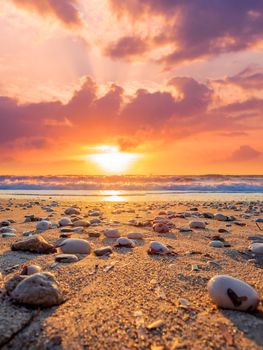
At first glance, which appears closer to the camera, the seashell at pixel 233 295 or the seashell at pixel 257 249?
the seashell at pixel 233 295

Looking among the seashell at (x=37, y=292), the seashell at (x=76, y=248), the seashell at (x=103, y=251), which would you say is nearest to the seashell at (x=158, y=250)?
the seashell at (x=103, y=251)

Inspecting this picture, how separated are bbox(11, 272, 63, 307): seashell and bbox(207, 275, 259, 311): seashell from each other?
0.98 metres

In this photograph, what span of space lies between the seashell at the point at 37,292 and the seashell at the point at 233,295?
0.98 meters

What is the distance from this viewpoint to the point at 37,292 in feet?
6.40

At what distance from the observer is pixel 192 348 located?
156 cm

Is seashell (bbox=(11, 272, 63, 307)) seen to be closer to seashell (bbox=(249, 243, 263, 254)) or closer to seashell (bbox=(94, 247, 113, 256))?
seashell (bbox=(94, 247, 113, 256))

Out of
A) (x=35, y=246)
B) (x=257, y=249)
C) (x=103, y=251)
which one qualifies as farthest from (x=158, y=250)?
(x=35, y=246)

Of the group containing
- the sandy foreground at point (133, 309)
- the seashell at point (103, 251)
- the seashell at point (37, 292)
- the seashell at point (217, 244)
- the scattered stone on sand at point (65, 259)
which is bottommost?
the seashell at point (217, 244)

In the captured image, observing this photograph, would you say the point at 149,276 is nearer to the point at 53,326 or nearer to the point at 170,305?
the point at 170,305

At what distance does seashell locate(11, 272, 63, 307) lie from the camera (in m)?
1.92

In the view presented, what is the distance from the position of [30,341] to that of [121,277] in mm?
1067

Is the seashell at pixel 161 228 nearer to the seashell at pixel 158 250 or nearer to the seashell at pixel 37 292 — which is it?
the seashell at pixel 158 250

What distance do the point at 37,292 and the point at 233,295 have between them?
1186mm

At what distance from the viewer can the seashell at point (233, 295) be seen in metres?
1.96
